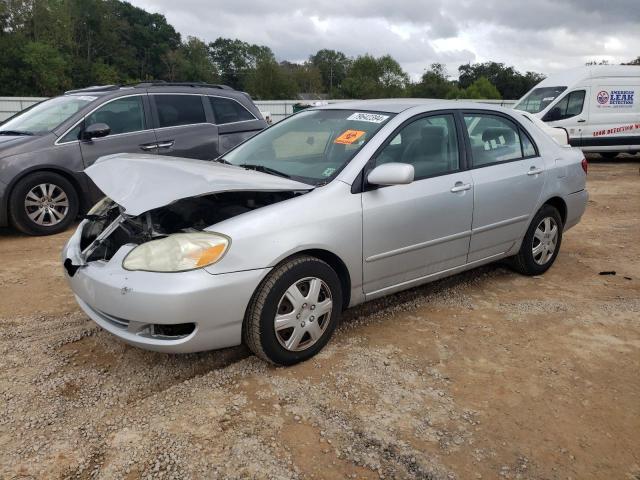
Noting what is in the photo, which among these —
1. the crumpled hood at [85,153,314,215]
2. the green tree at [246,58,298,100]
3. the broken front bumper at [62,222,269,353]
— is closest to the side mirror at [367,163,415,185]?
the crumpled hood at [85,153,314,215]

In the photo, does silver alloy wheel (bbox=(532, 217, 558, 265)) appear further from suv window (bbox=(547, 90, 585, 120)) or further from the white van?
suv window (bbox=(547, 90, 585, 120))

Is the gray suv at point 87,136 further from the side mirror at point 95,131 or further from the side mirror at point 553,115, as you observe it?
the side mirror at point 553,115

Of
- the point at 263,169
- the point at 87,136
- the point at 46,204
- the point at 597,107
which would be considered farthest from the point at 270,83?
the point at 263,169

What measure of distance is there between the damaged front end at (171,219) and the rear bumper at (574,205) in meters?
2.99

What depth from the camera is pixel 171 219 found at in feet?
10.7

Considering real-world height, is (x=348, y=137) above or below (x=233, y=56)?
below

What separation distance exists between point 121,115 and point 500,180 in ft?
15.7

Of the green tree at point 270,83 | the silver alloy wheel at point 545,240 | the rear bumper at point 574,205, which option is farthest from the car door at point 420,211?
the green tree at point 270,83

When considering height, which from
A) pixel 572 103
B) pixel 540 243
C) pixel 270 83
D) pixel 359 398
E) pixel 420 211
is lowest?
pixel 359 398

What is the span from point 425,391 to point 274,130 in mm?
2459

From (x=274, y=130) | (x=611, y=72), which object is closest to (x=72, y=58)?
(x=611, y=72)

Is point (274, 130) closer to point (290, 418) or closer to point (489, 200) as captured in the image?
point (489, 200)

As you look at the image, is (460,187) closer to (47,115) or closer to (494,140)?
(494,140)

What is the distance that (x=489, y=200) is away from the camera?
4141mm
